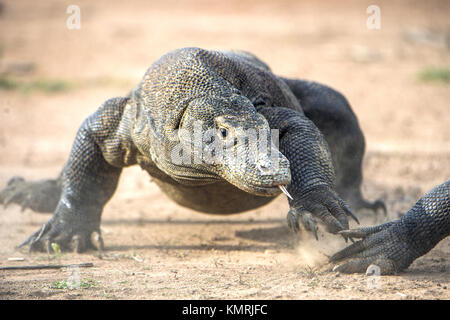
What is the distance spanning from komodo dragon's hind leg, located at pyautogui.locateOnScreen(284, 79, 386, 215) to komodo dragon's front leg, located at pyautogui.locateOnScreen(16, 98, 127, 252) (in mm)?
1602

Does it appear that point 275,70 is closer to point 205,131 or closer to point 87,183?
point 87,183

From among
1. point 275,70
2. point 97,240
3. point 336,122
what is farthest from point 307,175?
point 275,70

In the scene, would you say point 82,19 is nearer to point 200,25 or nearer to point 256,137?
point 200,25

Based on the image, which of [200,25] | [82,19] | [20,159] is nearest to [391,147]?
[20,159]

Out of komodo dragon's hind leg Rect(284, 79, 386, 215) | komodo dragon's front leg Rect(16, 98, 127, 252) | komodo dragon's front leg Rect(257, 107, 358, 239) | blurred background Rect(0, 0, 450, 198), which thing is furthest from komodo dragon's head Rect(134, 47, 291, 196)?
blurred background Rect(0, 0, 450, 198)

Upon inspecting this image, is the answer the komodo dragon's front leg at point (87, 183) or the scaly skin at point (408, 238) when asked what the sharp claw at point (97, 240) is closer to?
the komodo dragon's front leg at point (87, 183)

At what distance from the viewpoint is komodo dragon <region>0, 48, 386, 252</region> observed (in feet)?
11.2

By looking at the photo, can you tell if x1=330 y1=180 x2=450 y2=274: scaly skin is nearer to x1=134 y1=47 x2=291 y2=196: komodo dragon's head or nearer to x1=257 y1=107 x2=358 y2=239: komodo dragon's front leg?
x1=257 y1=107 x2=358 y2=239: komodo dragon's front leg

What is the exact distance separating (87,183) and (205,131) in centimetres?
159

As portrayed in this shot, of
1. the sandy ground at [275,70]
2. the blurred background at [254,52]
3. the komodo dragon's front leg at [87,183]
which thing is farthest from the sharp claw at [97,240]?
the blurred background at [254,52]

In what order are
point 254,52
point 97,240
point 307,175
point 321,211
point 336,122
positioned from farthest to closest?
point 254,52, point 336,122, point 97,240, point 307,175, point 321,211

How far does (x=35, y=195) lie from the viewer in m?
5.52

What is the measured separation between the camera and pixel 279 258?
14.0 ft

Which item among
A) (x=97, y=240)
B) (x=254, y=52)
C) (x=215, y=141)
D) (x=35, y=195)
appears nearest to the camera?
(x=215, y=141)
